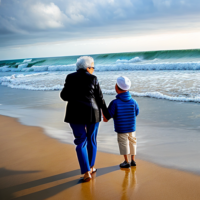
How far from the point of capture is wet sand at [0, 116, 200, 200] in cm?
254

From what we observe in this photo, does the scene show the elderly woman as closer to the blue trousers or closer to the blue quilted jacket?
the blue trousers

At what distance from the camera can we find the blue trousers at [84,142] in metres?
2.75

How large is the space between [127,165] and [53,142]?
165cm

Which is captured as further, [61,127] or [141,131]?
[61,127]

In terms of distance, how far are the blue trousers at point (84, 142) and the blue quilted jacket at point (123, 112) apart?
32cm

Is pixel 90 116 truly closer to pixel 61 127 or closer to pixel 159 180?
pixel 159 180

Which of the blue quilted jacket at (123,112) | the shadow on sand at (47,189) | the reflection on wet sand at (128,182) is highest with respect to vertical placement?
the blue quilted jacket at (123,112)

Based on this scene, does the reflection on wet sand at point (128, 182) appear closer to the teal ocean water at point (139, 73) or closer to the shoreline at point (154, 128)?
the shoreline at point (154, 128)

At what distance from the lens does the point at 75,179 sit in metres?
2.91

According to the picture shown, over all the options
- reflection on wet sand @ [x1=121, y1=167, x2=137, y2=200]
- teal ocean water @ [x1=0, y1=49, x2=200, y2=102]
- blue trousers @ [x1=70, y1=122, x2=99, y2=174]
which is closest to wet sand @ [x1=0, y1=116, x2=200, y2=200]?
reflection on wet sand @ [x1=121, y1=167, x2=137, y2=200]

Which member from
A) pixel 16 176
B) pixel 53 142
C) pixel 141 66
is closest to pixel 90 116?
pixel 16 176

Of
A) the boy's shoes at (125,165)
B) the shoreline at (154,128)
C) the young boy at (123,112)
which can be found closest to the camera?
the young boy at (123,112)

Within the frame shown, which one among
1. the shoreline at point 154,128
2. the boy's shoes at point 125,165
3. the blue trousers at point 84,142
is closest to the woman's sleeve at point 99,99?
the blue trousers at point 84,142

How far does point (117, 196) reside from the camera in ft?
8.20
